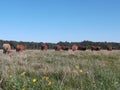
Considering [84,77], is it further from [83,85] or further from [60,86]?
[60,86]

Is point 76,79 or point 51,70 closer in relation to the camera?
point 76,79

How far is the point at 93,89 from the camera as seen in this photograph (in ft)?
25.2

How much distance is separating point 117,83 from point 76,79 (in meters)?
1.21

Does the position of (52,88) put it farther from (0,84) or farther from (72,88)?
(0,84)

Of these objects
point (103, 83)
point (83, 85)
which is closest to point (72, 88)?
point (83, 85)

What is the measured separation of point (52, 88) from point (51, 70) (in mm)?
2594

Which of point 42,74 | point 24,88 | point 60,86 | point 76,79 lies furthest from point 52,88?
point 42,74

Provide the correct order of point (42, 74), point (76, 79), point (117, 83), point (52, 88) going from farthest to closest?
Answer: point (42, 74), point (76, 79), point (117, 83), point (52, 88)

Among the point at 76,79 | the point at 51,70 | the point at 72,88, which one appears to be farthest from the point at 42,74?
the point at 72,88

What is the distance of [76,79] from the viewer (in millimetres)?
8789

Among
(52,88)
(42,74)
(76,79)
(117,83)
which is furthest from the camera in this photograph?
(42,74)

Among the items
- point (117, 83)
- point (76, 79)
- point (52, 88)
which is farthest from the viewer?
point (76, 79)

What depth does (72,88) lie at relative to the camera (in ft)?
26.2

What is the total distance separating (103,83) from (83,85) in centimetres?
56
